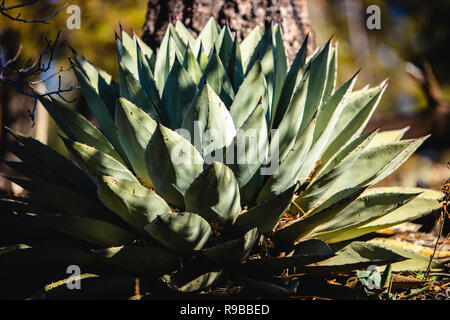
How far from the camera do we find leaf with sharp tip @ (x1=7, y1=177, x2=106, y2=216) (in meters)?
1.78

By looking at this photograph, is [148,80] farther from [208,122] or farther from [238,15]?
[238,15]

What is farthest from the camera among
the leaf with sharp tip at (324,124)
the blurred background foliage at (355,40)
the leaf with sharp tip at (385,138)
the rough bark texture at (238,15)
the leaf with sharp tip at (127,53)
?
the blurred background foliage at (355,40)

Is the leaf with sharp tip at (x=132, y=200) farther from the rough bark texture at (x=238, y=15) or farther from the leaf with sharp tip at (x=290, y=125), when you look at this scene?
the rough bark texture at (x=238, y=15)

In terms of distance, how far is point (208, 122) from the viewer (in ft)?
5.48

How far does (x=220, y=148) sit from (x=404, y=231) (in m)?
1.54

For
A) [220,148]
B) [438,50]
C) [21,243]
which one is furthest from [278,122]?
[438,50]

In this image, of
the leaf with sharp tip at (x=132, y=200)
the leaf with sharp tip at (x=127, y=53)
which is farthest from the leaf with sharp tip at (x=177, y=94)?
the leaf with sharp tip at (x=132, y=200)

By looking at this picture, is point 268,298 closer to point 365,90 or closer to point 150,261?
point 150,261

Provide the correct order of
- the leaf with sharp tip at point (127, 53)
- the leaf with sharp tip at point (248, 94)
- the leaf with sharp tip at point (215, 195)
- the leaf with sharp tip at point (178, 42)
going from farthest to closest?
the leaf with sharp tip at point (178, 42) → the leaf with sharp tip at point (127, 53) → the leaf with sharp tip at point (248, 94) → the leaf with sharp tip at point (215, 195)

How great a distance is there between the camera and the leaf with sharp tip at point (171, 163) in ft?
5.12

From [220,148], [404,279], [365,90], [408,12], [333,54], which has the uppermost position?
[408,12]

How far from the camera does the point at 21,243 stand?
1.88m

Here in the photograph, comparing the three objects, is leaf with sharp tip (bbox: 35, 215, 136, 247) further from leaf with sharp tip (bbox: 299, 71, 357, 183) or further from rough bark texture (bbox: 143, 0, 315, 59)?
rough bark texture (bbox: 143, 0, 315, 59)

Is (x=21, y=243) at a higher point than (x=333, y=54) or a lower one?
lower
